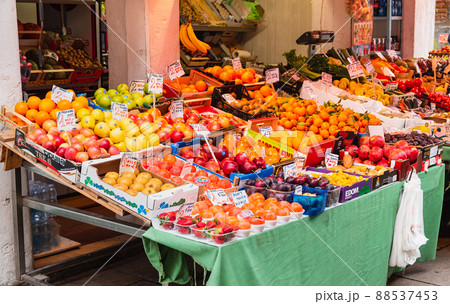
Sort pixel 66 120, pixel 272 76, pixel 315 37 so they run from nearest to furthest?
1. pixel 66 120
2. pixel 272 76
3. pixel 315 37

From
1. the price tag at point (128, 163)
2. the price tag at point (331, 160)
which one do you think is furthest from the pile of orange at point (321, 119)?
the price tag at point (128, 163)

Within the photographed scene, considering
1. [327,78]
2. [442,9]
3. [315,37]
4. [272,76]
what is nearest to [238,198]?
[272,76]

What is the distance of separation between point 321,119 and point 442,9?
1105 centimetres

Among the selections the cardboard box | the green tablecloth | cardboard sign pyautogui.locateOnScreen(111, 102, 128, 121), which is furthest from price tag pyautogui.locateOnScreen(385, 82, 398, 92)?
the cardboard box

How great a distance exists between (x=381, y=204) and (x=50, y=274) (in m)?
2.50

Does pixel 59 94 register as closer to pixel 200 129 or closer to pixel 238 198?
pixel 200 129

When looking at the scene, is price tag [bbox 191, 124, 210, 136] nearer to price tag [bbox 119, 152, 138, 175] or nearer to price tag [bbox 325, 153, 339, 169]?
price tag [bbox 119, 152, 138, 175]

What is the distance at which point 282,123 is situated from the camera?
5312 mm

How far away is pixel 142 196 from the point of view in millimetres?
3311

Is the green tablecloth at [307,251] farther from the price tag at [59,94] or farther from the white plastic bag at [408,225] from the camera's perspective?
the price tag at [59,94]

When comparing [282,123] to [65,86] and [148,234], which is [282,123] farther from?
[65,86]

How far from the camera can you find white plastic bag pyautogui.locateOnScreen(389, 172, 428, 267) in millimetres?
4312

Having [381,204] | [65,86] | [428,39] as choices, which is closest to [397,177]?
[381,204]

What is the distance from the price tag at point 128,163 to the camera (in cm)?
375
